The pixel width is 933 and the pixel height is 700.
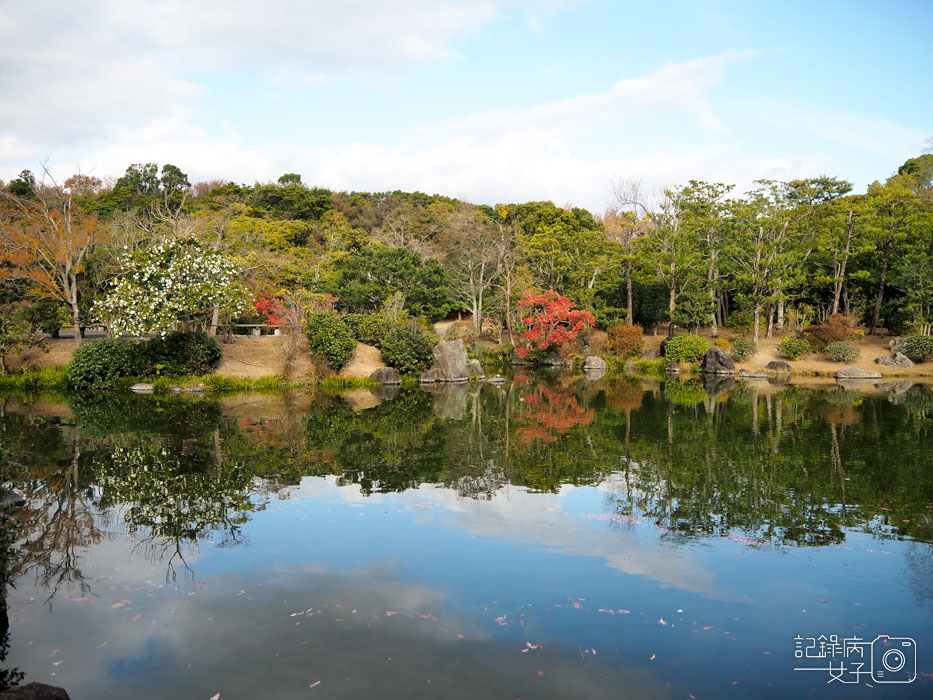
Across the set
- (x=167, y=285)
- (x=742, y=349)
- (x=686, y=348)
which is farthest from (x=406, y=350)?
(x=742, y=349)

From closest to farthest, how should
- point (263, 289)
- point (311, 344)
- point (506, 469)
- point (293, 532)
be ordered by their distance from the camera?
point (293, 532)
point (506, 469)
point (311, 344)
point (263, 289)

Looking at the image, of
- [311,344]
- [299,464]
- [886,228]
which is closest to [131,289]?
[311,344]

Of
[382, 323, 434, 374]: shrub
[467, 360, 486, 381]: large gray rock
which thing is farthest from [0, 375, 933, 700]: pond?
[467, 360, 486, 381]: large gray rock

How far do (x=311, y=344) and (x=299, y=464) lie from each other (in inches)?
514

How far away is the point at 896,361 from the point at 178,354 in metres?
29.5

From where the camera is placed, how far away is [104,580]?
691 centimetres

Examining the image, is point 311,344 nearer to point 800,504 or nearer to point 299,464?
point 299,464

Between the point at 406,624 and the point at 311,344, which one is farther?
the point at 311,344

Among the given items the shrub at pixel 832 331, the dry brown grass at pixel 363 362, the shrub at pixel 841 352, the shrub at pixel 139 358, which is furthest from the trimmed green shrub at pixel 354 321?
the shrub at pixel 841 352

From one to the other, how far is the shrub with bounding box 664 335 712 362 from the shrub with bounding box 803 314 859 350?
4.85 meters

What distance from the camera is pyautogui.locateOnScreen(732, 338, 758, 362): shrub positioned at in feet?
98.9

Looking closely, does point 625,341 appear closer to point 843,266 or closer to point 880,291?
point 843,266

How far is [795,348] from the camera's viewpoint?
1172 inches

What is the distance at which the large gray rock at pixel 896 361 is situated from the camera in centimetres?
2845
